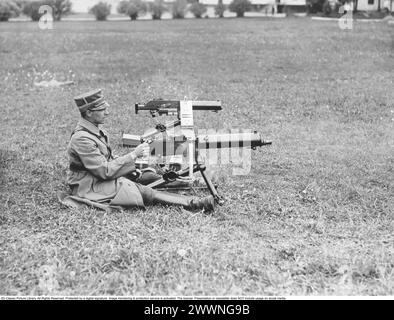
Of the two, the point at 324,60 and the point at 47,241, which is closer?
the point at 47,241

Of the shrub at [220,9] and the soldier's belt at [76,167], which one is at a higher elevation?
the shrub at [220,9]

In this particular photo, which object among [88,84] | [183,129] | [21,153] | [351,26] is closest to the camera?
[183,129]

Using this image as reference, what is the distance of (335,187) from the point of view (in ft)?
22.7

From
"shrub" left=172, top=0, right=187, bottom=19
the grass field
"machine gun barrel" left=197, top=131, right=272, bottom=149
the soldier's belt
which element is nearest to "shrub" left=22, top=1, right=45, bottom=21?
"shrub" left=172, top=0, right=187, bottom=19

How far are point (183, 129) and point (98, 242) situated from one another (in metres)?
1.63

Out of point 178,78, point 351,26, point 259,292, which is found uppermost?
point 351,26

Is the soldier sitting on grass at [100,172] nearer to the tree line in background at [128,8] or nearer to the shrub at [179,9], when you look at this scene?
the tree line in background at [128,8]

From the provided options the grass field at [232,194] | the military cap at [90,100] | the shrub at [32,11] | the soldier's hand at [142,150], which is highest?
the shrub at [32,11]

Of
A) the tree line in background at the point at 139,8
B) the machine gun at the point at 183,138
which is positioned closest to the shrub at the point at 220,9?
the tree line in background at the point at 139,8

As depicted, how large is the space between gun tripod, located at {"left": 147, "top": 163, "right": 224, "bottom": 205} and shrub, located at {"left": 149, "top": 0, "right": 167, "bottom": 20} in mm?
28485

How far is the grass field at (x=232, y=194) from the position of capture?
4.70 m

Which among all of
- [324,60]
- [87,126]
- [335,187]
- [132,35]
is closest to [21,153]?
[87,126]

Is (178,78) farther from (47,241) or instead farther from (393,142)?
(47,241)

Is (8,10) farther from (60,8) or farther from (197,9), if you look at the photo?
(197,9)
